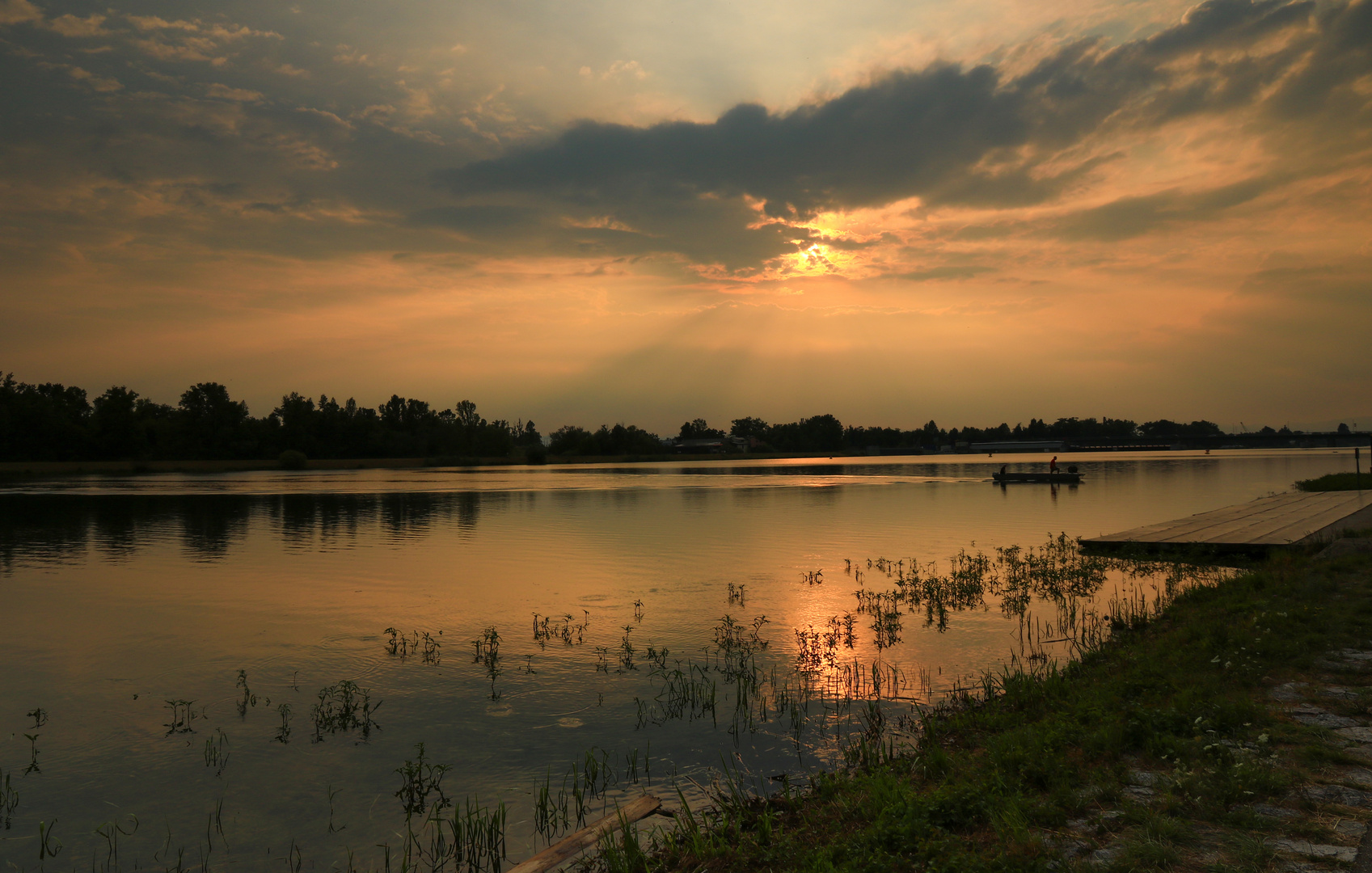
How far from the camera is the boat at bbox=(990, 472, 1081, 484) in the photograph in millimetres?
72125

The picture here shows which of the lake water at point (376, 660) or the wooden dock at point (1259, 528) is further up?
the wooden dock at point (1259, 528)

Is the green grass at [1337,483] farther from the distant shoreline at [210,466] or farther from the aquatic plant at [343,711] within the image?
the distant shoreline at [210,466]

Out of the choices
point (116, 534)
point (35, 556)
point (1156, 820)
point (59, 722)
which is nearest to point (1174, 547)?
point (1156, 820)

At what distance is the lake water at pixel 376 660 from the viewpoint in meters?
9.25

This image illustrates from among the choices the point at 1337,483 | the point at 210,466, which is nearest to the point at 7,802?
the point at 1337,483

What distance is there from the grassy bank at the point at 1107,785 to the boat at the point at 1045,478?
6598cm

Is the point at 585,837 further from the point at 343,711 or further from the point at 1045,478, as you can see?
the point at 1045,478

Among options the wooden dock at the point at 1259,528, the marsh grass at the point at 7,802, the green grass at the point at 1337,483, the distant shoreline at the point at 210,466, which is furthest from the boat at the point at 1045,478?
the distant shoreline at the point at 210,466

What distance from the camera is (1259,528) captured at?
2723 centimetres

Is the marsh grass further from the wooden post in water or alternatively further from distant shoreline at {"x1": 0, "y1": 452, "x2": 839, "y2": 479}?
distant shoreline at {"x1": 0, "y1": 452, "x2": 839, "y2": 479}

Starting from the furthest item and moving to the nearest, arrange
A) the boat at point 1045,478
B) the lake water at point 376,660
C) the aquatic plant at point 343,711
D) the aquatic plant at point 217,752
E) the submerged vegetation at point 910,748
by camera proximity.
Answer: the boat at point 1045,478, the aquatic plant at point 343,711, the aquatic plant at point 217,752, the lake water at point 376,660, the submerged vegetation at point 910,748

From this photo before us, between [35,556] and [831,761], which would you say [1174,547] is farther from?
[35,556]

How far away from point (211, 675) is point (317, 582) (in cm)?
1045

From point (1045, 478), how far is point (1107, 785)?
74.1 m
